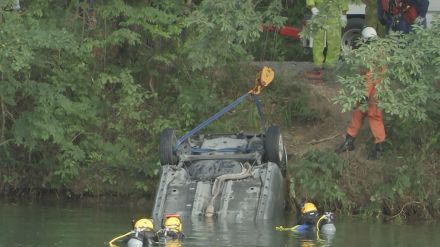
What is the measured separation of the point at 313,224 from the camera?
58.1 feet

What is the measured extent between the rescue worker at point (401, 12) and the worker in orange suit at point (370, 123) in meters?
1.16

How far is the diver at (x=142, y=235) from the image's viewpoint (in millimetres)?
15398

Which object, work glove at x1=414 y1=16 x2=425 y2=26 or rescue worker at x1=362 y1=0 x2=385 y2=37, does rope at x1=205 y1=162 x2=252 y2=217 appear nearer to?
work glove at x1=414 y1=16 x2=425 y2=26

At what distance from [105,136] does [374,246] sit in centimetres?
732

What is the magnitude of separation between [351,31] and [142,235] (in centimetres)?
1086

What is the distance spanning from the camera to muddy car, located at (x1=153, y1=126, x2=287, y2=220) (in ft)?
60.2

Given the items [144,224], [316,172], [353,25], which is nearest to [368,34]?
[316,172]

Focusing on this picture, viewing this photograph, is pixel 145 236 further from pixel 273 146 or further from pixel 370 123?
pixel 370 123

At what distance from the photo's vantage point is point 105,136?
22266 mm

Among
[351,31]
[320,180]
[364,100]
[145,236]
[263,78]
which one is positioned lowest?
[145,236]

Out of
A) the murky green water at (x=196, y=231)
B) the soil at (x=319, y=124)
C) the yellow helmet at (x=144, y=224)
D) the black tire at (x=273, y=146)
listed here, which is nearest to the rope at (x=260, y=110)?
the soil at (x=319, y=124)

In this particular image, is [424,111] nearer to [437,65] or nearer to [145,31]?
[437,65]

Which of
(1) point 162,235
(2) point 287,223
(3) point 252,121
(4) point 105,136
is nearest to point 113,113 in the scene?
(4) point 105,136

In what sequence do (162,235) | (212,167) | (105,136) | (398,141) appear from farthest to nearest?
(105,136) → (398,141) → (212,167) → (162,235)
